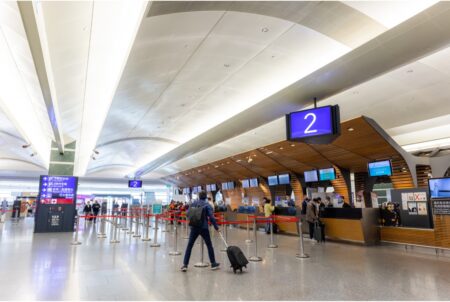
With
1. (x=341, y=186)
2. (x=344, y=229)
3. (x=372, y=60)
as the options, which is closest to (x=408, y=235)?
(x=344, y=229)

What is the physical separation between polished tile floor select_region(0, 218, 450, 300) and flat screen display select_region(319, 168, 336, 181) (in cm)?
700

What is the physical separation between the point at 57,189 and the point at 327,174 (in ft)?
41.1

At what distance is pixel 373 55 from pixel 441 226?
202 inches

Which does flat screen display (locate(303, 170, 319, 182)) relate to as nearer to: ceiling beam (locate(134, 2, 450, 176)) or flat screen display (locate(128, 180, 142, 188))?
ceiling beam (locate(134, 2, 450, 176))

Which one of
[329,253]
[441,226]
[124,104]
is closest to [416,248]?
[441,226]

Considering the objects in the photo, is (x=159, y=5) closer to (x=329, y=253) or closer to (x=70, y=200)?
(x=329, y=253)

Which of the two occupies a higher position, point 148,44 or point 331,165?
point 148,44

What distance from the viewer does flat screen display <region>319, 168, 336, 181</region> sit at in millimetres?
14477

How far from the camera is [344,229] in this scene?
9.76 metres

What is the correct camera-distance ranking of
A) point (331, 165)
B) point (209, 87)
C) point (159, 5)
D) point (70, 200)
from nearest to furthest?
point (159, 5) → point (209, 87) → point (70, 200) → point (331, 165)

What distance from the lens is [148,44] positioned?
18.1ft

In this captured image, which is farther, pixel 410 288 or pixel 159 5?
pixel 410 288

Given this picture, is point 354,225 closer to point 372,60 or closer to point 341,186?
point 341,186

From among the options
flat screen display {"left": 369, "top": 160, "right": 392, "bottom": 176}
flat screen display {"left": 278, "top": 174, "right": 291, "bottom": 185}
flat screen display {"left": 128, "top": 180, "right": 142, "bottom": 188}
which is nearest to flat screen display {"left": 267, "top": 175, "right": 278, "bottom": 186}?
flat screen display {"left": 278, "top": 174, "right": 291, "bottom": 185}
